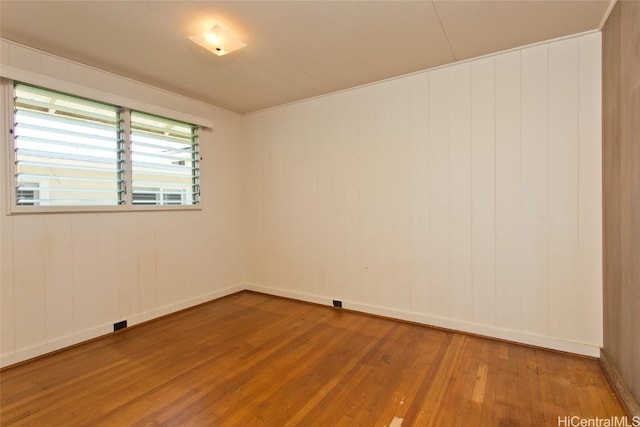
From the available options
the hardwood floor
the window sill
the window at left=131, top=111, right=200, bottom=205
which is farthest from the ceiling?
the hardwood floor

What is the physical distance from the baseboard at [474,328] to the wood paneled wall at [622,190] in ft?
0.64

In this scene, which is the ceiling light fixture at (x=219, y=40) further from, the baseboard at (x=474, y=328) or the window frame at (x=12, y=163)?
the baseboard at (x=474, y=328)

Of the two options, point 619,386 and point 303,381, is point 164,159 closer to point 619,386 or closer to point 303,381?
point 303,381

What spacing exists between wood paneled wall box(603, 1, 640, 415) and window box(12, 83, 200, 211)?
3.92m

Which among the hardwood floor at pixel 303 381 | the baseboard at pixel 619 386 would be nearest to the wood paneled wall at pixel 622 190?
the baseboard at pixel 619 386

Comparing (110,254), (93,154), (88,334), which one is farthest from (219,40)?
(88,334)

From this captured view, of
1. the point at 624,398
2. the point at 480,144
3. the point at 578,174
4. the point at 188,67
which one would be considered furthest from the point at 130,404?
the point at 578,174

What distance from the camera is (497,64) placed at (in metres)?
2.67

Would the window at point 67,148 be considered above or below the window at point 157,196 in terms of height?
above

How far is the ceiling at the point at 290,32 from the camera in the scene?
2027 mm

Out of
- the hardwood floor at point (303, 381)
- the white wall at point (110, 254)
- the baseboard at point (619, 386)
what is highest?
the white wall at point (110, 254)

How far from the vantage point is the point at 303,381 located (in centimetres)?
214

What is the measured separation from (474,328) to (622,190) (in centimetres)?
156

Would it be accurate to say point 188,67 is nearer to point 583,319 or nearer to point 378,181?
point 378,181
